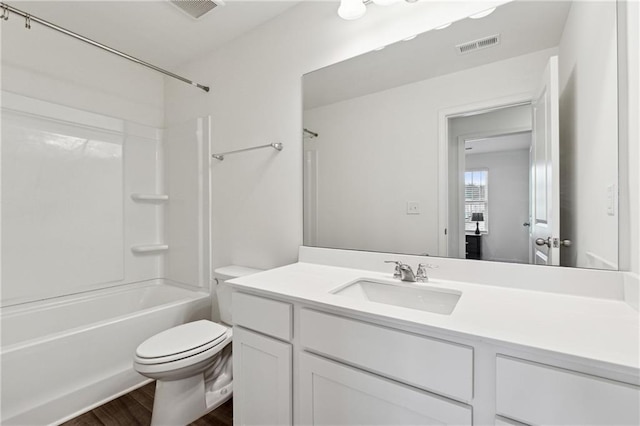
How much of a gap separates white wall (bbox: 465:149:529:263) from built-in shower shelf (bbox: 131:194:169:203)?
248 centimetres

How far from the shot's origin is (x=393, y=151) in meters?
1.45

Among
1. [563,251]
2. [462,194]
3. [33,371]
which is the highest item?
[462,194]

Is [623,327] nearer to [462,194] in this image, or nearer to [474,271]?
[474,271]

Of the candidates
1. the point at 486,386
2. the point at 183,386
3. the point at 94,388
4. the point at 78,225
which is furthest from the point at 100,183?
the point at 486,386

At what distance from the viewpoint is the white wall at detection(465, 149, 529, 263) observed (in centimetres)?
115

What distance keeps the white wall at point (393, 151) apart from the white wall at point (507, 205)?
0.14m

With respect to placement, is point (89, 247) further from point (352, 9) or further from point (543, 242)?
point (543, 242)

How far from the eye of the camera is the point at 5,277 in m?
1.82

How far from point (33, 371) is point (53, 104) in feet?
5.69

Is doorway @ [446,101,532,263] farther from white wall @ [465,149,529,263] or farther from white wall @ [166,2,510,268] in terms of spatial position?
white wall @ [166,2,510,268]

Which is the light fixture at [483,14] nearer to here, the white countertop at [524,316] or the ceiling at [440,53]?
the ceiling at [440,53]

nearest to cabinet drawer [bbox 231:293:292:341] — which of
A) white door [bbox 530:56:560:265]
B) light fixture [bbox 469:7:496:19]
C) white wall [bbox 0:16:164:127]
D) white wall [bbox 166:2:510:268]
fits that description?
white wall [bbox 166:2:510:268]

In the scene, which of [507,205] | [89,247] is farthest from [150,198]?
[507,205]

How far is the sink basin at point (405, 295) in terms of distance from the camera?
1119 millimetres
